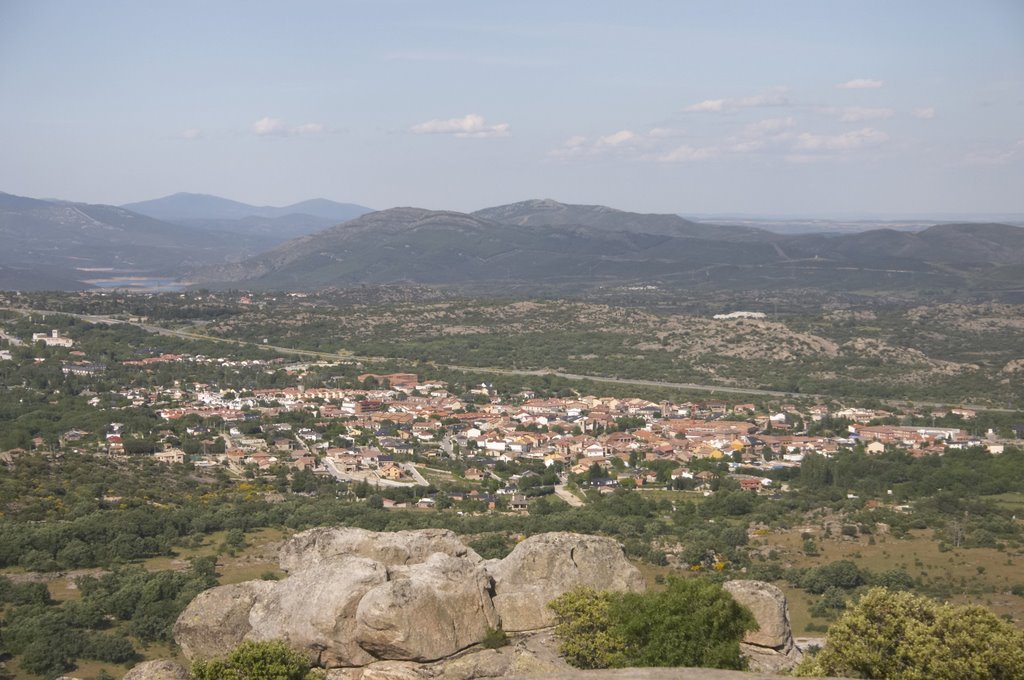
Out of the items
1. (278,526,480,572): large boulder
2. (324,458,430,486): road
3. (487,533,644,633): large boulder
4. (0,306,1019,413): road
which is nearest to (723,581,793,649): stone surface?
(487,533,644,633): large boulder

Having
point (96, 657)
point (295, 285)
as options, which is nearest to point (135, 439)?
point (96, 657)

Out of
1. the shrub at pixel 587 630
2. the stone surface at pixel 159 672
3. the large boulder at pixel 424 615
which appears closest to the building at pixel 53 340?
the stone surface at pixel 159 672

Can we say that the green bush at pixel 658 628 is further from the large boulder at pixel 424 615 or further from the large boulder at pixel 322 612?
the large boulder at pixel 322 612

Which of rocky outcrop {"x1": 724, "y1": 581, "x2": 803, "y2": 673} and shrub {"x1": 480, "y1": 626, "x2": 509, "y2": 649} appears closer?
shrub {"x1": 480, "y1": 626, "x2": 509, "y2": 649}

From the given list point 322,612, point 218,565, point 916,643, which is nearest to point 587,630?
point 322,612

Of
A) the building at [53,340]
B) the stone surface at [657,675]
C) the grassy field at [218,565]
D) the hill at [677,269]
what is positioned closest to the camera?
the stone surface at [657,675]

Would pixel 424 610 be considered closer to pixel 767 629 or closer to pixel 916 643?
pixel 767 629

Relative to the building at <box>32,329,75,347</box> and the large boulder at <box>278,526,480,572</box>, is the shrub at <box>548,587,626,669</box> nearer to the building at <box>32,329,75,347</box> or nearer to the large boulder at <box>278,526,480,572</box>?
the large boulder at <box>278,526,480,572</box>
